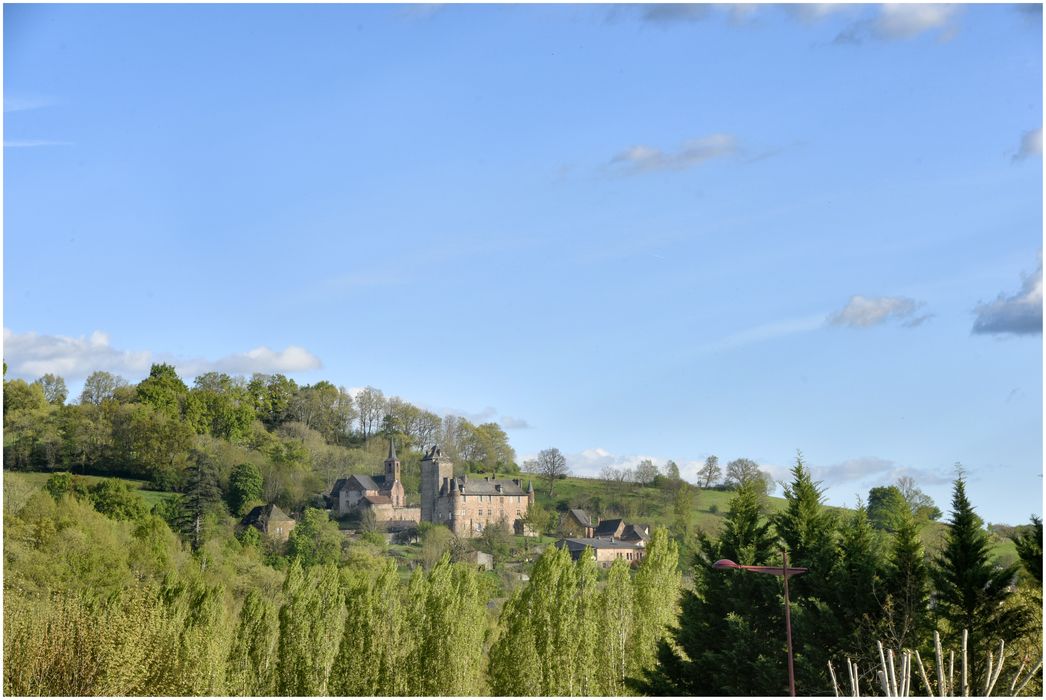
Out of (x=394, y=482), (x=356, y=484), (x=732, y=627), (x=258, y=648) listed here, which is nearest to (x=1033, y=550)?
(x=732, y=627)

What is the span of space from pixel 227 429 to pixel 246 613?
87086 millimetres

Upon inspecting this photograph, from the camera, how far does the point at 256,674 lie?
42781 mm

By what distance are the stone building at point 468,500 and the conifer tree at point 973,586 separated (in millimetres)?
93186

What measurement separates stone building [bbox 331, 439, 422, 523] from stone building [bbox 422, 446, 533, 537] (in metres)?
2.23

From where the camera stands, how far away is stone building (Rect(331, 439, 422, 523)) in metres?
117

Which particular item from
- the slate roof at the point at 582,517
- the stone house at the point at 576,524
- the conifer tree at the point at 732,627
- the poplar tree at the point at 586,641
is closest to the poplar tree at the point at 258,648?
the poplar tree at the point at 586,641

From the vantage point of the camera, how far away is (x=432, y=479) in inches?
4904

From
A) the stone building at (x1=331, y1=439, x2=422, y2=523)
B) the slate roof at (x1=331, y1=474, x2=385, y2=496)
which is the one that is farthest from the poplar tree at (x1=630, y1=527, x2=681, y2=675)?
the slate roof at (x1=331, y1=474, x2=385, y2=496)

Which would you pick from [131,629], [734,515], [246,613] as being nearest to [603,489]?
[246,613]

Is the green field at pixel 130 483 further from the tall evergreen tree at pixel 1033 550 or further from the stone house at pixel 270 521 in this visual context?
the tall evergreen tree at pixel 1033 550

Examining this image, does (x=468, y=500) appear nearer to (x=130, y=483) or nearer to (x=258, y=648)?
(x=130, y=483)

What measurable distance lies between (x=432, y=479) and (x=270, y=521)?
22.6 m

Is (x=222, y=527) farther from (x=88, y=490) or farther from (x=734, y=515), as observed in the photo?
(x=734, y=515)

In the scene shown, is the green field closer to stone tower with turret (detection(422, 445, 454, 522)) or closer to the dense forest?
the dense forest
